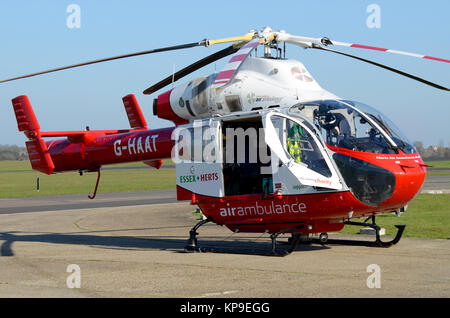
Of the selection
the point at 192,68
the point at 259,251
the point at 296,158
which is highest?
the point at 192,68

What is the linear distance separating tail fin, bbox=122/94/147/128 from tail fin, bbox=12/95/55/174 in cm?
239

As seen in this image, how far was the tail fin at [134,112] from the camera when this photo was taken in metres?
16.5

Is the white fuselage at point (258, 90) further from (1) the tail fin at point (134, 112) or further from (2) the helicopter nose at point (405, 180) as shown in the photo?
(1) the tail fin at point (134, 112)

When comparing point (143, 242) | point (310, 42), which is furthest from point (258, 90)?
point (143, 242)

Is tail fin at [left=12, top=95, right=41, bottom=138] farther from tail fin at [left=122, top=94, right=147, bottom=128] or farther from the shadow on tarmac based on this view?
the shadow on tarmac

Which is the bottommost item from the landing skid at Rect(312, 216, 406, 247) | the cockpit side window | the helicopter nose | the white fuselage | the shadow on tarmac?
the shadow on tarmac

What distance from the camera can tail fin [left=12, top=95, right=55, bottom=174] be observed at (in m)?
15.5

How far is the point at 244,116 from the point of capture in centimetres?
1206

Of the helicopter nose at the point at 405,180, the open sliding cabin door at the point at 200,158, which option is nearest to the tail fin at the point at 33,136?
the open sliding cabin door at the point at 200,158

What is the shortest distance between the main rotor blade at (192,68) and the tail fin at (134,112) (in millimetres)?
2013


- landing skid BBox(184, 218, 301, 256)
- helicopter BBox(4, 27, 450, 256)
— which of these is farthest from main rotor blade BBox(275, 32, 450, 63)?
landing skid BBox(184, 218, 301, 256)

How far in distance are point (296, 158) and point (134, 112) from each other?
21.2 feet

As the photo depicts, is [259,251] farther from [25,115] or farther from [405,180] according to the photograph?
[25,115]

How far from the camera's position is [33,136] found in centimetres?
1549
